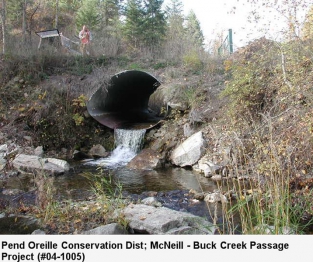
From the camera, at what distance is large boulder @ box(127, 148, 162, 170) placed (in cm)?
783

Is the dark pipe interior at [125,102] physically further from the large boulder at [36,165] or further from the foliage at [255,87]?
the foliage at [255,87]

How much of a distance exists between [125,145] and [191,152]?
2665mm

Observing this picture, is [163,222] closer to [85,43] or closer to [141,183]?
[141,183]

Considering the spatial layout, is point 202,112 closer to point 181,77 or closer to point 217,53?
point 181,77

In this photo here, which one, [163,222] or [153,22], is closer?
[163,222]

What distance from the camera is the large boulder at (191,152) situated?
748 cm

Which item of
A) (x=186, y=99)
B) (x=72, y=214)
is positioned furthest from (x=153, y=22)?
(x=72, y=214)

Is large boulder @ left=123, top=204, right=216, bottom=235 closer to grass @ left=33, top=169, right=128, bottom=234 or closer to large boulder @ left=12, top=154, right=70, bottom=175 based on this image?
grass @ left=33, top=169, right=128, bottom=234

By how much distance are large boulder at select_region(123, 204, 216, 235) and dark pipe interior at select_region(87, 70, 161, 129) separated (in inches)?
236

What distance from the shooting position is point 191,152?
7.59 meters

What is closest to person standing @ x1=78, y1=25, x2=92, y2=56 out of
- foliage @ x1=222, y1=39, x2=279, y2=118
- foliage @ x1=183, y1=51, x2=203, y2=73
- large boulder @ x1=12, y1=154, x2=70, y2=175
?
foliage @ x1=183, y1=51, x2=203, y2=73

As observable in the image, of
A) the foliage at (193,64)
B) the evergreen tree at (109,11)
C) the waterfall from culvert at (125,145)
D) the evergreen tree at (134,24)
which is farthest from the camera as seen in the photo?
the evergreen tree at (109,11)

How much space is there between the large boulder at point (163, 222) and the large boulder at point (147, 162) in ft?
12.1

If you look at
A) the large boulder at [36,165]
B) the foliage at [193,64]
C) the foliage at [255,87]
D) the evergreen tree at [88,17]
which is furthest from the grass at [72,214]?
the evergreen tree at [88,17]
